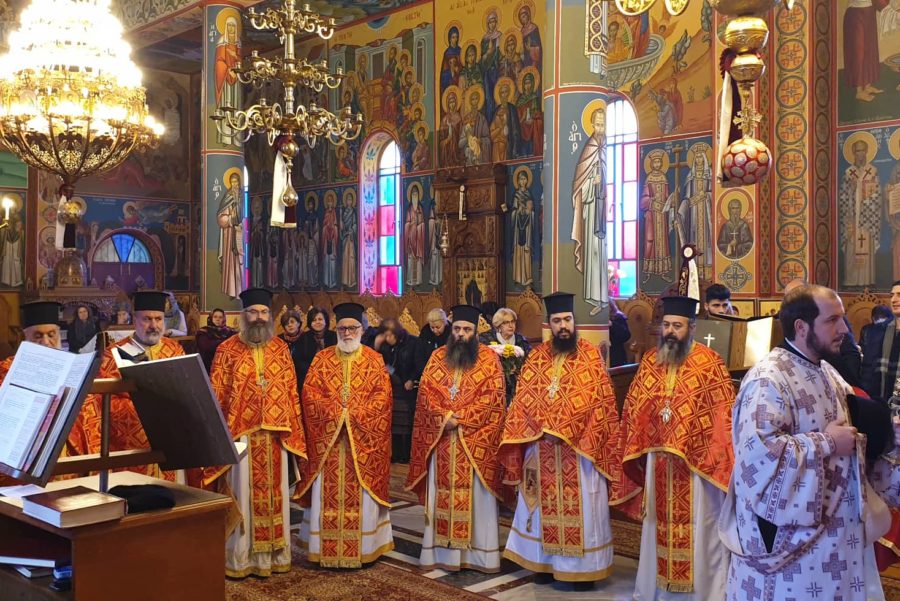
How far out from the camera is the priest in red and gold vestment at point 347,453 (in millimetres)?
6461

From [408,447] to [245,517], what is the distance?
170 inches

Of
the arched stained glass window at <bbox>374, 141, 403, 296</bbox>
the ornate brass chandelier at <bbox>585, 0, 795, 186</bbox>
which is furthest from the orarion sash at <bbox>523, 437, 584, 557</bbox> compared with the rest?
the arched stained glass window at <bbox>374, 141, 403, 296</bbox>

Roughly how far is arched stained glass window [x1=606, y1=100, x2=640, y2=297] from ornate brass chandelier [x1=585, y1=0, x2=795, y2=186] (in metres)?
9.68

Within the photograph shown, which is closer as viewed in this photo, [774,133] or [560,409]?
[560,409]

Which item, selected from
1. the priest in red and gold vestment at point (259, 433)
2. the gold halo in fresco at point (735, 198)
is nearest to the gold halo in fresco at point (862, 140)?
the gold halo in fresco at point (735, 198)

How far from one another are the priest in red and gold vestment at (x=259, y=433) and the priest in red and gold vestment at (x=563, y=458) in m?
1.60

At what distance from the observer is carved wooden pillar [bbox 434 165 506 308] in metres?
15.2

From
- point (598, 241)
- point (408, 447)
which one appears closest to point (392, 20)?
point (408, 447)

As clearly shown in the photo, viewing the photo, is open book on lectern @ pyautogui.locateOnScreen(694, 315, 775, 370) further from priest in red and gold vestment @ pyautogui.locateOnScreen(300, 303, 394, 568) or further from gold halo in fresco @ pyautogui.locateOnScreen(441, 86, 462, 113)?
gold halo in fresco @ pyautogui.locateOnScreen(441, 86, 462, 113)

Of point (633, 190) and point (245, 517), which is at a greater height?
point (633, 190)

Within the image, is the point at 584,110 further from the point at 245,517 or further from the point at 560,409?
the point at 245,517

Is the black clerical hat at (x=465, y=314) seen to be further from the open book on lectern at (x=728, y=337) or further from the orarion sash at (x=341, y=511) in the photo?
the open book on lectern at (x=728, y=337)

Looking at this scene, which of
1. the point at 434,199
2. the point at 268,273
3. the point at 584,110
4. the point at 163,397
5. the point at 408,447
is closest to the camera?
the point at 163,397

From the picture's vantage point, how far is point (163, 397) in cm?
276
